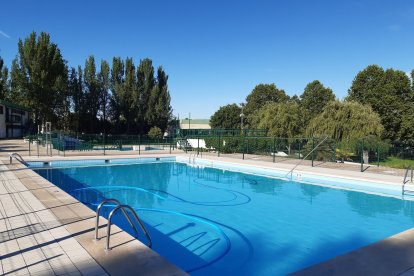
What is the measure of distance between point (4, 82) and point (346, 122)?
4363 cm

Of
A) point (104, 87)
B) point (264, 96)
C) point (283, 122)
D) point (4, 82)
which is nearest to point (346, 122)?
point (283, 122)

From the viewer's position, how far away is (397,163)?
15953 millimetres

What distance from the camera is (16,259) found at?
13.2ft

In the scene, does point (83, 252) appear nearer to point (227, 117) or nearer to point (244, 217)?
point (244, 217)

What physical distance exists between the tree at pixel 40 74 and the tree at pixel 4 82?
8.24 metres

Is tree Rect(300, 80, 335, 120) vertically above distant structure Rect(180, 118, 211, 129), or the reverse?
tree Rect(300, 80, 335, 120)

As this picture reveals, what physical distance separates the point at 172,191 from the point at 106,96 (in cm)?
3210

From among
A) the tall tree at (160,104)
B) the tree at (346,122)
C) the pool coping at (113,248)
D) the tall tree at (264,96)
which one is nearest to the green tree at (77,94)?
the tall tree at (160,104)

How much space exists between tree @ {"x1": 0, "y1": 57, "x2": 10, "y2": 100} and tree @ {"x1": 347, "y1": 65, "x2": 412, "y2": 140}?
1735 inches

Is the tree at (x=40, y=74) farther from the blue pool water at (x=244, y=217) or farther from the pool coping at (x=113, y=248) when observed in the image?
the pool coping at (x=113, y=248)

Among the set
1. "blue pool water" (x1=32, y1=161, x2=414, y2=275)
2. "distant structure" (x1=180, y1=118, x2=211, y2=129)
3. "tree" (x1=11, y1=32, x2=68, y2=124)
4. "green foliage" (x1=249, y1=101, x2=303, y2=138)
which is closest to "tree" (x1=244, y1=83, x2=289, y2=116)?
"green foliage" (x1=249, y1=101, x2=303, y2=138)

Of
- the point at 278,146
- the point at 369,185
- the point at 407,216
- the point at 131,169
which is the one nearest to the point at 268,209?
the point at 407,216

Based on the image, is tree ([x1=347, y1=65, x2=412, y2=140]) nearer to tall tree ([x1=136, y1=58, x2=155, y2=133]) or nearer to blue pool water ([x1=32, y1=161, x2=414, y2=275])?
blue pool water ([x1=32, y1=161, x2=414, y2=275])

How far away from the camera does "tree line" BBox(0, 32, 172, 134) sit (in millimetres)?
36125
